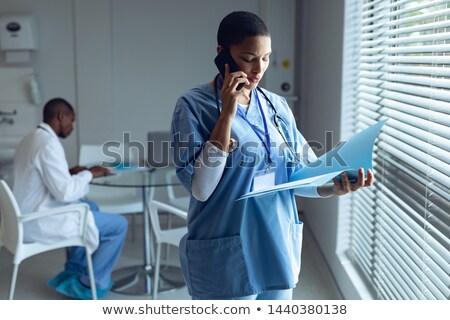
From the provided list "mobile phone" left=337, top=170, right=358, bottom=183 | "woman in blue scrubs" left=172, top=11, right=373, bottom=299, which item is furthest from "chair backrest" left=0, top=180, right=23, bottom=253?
"mobile phone" left=337, top=170, right=358, bottom=183

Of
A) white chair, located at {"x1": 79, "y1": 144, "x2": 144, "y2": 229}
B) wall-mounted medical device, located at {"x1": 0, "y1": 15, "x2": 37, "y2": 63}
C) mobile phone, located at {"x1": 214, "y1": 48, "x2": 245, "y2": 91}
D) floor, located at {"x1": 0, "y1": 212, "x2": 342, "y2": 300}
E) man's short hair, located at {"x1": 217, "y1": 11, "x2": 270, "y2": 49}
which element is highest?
wall-mounted medical device, located at {"x1": 0, "y1": 15, "x2": 37, "y2": 63}

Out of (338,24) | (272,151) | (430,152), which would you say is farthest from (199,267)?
(338,24)

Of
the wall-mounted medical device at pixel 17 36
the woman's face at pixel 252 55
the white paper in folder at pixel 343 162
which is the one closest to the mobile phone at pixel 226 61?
the woman's face at pixel 252 55

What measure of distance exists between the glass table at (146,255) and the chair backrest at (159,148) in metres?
0.11

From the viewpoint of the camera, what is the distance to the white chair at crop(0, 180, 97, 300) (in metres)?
2.81

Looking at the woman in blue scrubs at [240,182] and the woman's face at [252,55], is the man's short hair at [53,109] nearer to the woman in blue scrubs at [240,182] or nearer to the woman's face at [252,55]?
the woman in blue scrubs at [240,182]

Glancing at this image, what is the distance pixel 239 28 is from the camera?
1.41m

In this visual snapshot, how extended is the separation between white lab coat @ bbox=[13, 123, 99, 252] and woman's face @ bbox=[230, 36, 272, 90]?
1.85m

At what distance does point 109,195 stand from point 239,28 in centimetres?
290

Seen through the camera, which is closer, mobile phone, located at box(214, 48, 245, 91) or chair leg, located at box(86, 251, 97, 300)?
mobile phone, located at box(214, 48, 245, 91)

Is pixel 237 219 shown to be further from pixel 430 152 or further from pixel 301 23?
pixel 301 23

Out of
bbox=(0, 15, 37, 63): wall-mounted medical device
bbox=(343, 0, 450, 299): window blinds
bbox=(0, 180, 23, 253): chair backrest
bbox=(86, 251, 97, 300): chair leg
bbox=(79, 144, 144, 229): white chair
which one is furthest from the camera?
bbox=(0, 15, 37, 63): wall-mounted medical device

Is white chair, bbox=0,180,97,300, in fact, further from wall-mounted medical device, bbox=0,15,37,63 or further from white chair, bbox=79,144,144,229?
wall-mounted medical device, bbox=0,15,37,63

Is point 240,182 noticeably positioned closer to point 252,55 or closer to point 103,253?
point 252,55
